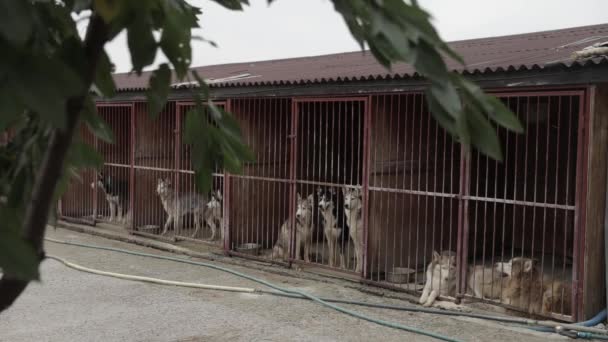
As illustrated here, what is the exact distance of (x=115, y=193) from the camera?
42.0 ft

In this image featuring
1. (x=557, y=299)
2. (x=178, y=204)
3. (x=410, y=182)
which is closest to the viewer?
(x=557, y=299)

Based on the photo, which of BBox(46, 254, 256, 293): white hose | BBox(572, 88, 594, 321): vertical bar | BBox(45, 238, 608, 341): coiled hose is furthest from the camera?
BBox(46, 254, 256, 293): white hose

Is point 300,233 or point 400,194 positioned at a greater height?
point 400,194

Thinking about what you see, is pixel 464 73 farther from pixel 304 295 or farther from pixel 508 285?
pixel 304 295

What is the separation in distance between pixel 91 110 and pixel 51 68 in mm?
605

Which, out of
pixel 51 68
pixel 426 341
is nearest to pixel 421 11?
pixel 51 68

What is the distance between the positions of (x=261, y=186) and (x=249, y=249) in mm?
1122

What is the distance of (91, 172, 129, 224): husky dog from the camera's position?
1277cm

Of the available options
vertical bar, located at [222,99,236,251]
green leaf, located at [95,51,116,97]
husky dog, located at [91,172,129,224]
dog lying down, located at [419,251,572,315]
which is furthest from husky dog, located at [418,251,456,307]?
husky dog, located at [91,172,129,224]

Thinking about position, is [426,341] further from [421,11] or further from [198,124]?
[421,11]

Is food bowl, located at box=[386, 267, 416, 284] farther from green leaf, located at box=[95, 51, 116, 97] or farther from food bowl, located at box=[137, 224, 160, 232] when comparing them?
green leaf, located at box=[95, 51, 116, 97]

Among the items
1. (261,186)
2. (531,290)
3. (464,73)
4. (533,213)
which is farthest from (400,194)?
(261,186)

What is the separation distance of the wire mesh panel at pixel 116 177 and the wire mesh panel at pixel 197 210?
1.16m

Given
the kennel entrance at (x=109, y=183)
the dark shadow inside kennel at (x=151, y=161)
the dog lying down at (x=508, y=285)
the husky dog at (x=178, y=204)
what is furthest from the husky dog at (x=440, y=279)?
the kennel entrance at (x=109, y=183)
